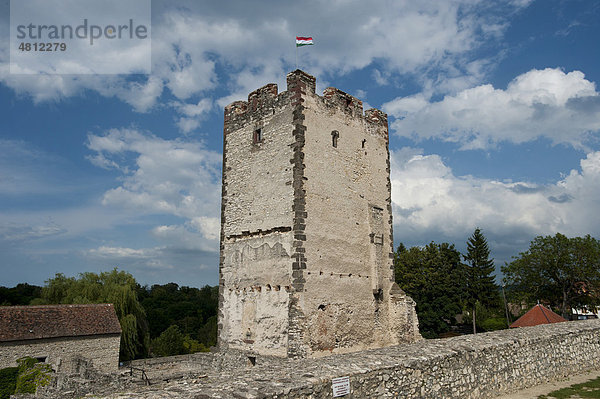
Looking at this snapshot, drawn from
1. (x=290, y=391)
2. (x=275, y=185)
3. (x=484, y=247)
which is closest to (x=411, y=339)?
(x=275, y=185)

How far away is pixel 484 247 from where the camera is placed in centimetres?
4656

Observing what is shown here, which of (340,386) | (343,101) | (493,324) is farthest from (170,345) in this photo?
(493,324)

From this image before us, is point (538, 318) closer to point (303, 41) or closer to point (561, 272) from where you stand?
point (561, 272)

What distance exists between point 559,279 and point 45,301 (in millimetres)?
39690

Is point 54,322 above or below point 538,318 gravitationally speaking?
above

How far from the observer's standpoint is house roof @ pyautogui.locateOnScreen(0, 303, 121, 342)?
20.0m

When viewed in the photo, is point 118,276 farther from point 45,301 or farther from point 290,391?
point 290,391

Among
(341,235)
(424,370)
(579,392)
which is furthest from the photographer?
(341,235)

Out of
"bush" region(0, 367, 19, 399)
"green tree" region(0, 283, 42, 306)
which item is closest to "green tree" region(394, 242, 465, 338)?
"bush" region(0, 367, 19, 399)

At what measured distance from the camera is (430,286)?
124ft

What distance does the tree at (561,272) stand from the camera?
1220 inches

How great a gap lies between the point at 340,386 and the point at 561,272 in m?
33.1

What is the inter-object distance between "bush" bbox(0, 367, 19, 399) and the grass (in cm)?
1962

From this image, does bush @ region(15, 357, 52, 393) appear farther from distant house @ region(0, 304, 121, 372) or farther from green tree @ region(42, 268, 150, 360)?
green tree @ region(42, 268, 150, 360)
